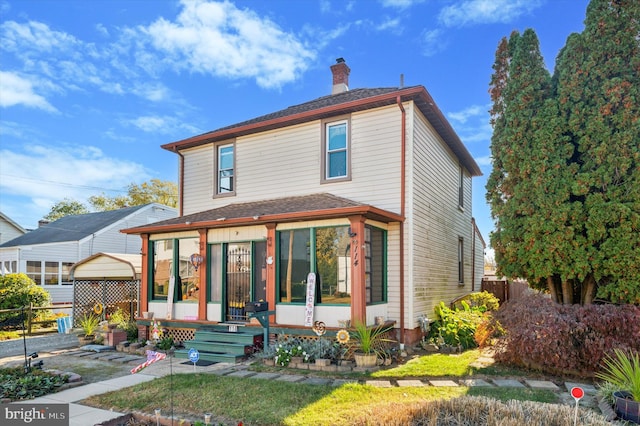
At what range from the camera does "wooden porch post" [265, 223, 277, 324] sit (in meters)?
9.26

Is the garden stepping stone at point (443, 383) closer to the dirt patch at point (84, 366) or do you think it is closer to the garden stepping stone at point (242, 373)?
the garden stepping stone at point (242, 373)

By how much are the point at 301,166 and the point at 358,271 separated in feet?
12.8

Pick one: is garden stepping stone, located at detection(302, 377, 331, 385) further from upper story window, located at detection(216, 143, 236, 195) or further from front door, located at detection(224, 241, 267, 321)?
upper story window, located at detection(216, 143, 236, 195)

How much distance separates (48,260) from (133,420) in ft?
62.1

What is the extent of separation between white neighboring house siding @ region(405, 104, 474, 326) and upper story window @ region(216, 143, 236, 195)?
5.47 metres

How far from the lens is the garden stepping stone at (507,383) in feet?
21.0

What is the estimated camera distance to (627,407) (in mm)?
4750

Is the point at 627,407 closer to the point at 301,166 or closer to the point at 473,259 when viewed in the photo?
the point at 301,166

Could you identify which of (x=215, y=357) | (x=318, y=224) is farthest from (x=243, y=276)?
(x=318, y=224)

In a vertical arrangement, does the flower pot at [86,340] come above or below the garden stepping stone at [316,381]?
below

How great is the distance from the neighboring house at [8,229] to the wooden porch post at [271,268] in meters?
24.1

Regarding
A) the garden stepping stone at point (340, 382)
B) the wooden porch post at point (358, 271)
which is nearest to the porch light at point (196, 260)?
the wooden porch post at point (358, 271)

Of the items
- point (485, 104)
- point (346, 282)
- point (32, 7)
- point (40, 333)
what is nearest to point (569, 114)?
point (485, 104)

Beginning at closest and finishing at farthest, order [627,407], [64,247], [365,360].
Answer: [627,407]
[365,360]
[64,247]
